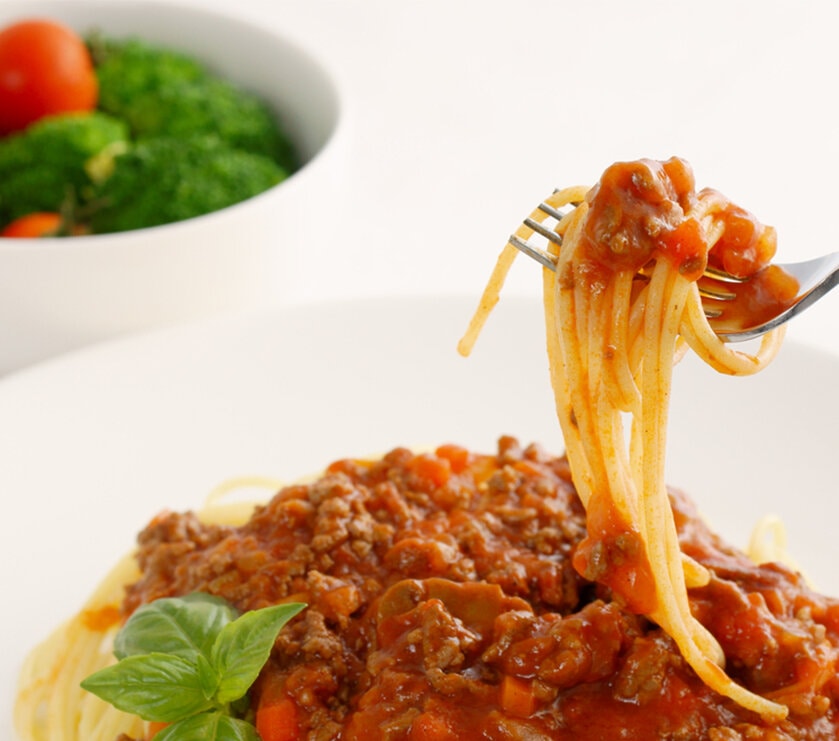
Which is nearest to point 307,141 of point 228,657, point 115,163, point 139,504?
point 115,163

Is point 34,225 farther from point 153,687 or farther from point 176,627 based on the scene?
point 153,687

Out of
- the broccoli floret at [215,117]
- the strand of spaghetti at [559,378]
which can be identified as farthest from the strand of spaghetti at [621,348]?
the broccoli floret at [215,117]

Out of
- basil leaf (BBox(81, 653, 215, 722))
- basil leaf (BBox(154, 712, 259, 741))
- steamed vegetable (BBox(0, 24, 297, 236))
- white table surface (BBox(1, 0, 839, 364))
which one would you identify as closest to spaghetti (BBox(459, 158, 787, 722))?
basil leaf (BBox(154, 712, 259, 741))

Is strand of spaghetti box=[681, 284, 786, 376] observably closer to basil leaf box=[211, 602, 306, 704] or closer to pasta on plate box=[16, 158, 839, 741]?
pasta on plate box=[16, 158, 839, 741]

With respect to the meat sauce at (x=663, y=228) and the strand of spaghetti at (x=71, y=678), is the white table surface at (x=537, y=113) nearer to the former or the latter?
the strand of spaghetti at (x=71, y=678)

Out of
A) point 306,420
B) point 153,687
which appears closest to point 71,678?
point 153,687
